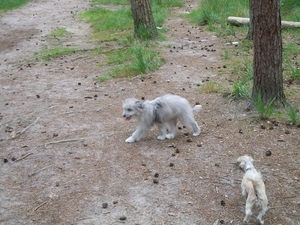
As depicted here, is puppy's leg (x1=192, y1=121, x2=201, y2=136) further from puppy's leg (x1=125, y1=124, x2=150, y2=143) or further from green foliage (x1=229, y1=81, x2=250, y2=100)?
green foliage (x1=229, y1=81, x2=250, y2=100)

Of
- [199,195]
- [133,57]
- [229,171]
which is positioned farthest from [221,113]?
[133,57]

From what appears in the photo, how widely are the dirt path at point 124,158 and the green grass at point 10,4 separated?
41.0ft

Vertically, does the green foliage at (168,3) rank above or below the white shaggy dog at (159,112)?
below

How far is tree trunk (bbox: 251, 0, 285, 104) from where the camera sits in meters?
6.00

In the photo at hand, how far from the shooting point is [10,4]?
20875 mm

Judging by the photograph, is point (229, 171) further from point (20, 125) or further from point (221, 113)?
point (20, 125)

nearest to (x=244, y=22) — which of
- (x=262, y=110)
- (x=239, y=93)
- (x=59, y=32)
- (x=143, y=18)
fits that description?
(x=143, y=18)

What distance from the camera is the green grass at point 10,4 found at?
20.2m

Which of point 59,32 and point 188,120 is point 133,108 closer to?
point 188,120

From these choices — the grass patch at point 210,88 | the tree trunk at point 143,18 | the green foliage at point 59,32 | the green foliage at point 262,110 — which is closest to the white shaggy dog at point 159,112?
the green foliage at point 262,110

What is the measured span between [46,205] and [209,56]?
6.33 m

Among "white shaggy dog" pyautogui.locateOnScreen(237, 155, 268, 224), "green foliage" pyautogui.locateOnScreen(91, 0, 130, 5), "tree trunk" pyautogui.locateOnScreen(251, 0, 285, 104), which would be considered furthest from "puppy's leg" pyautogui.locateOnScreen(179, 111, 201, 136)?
"green foliage" pyautogui.locateOnScreen(91, 0, 130, 5)

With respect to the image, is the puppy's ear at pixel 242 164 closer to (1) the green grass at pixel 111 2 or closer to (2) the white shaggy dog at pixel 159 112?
(2) the white shaggy dog at pixel 159 112

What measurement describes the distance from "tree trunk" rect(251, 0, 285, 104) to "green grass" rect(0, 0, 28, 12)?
16673 millimetres
